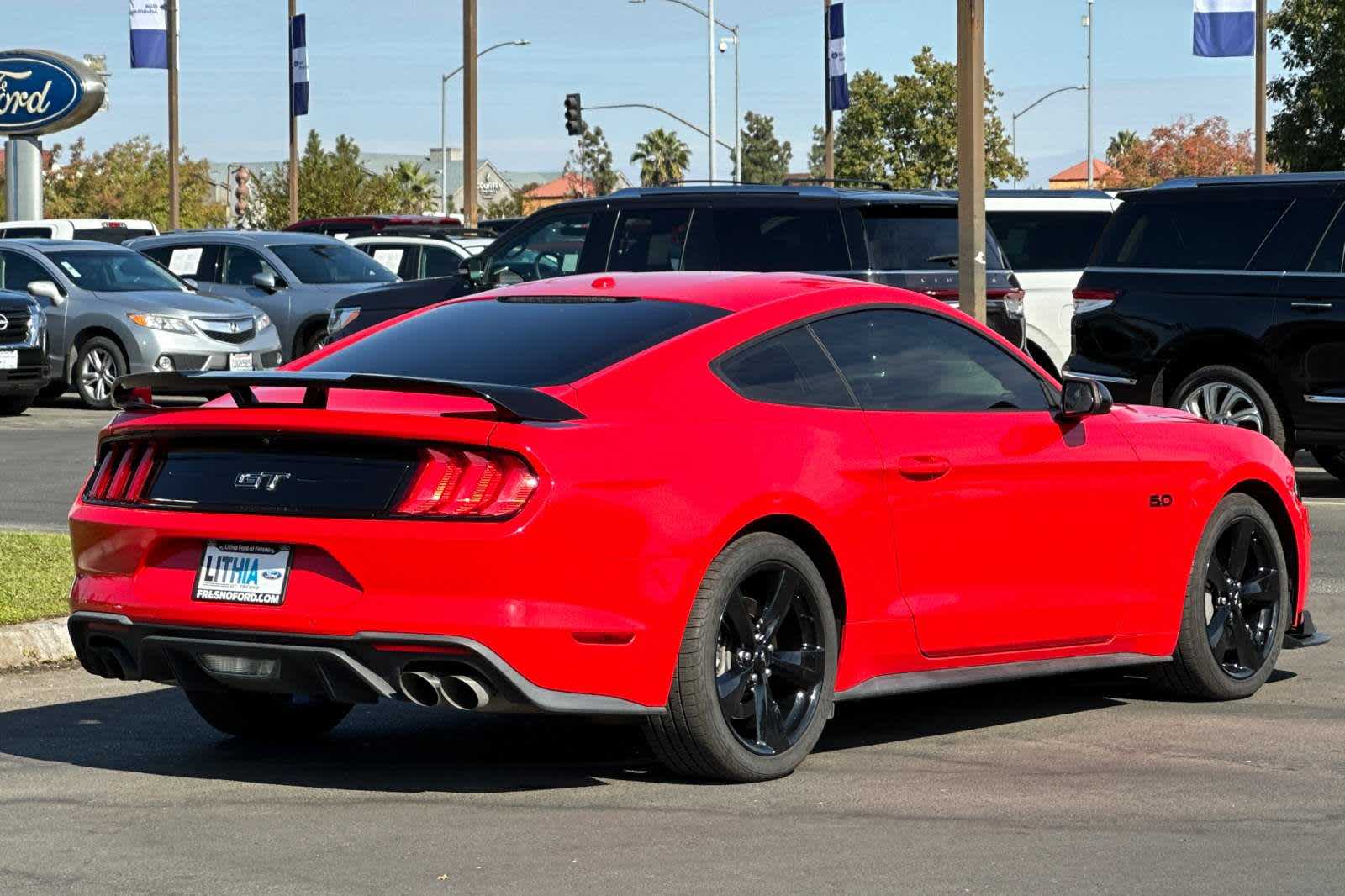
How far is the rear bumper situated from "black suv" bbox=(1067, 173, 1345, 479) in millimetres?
9595

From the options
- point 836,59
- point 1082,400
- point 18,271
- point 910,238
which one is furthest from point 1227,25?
point 1082,400

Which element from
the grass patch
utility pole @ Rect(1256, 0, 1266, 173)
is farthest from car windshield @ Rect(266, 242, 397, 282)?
utility pole @ Rect(1256, 0, 1266, 173)

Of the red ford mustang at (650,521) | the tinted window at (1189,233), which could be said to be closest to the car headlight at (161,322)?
the tinted window at (1189,233)

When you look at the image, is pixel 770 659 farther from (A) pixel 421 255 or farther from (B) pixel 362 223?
(B) pixel 362 223

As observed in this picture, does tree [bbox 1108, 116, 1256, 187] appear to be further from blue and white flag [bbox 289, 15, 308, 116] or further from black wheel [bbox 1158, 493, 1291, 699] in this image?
black wheel [bbox 1158, 493, 1291, 699]

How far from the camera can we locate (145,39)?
47.8 meters

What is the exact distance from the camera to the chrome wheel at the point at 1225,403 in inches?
592

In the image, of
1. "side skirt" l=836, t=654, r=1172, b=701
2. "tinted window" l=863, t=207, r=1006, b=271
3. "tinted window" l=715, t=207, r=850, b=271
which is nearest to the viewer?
"side skirt" l=836, t=654, r=1172, b=701

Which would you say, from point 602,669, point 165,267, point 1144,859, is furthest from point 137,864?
point 165,267

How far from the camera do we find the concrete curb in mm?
8898

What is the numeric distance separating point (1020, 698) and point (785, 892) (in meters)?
3.09

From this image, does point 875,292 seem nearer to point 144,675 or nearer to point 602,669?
point 602,669

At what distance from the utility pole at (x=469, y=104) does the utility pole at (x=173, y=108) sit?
13.9 m

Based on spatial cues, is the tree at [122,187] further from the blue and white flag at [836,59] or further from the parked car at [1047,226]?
the parked car at [1047,226]
